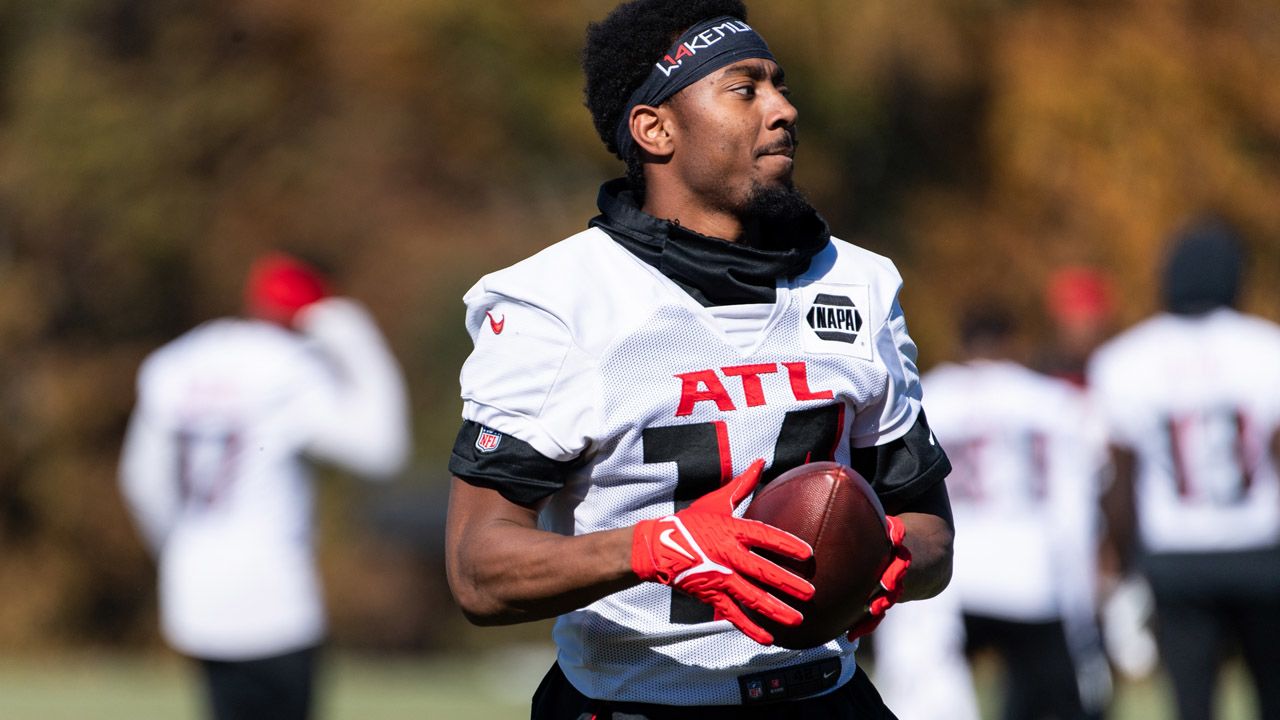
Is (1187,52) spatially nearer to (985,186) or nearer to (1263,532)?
(985,186)

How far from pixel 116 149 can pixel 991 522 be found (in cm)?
1481

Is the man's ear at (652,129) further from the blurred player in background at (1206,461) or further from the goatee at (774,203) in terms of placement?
the blurred player in background at (1206,461)

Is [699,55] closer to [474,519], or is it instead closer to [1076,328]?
[474,519]

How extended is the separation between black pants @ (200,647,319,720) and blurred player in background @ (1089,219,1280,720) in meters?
3.01

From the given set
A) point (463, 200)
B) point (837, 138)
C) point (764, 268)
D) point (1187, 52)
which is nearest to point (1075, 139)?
point (1187, 52)

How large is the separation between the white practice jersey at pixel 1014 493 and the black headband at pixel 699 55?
15.1ft

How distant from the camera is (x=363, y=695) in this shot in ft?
39.6

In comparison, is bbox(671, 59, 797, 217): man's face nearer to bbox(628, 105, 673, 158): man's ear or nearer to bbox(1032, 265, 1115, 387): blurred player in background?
bbox(628, 105, 673, 158): man's ear

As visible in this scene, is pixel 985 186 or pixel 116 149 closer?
pixel 985 186

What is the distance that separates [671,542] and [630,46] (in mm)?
989

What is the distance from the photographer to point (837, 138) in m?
17.1

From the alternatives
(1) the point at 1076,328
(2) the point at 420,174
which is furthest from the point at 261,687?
(2) the point at 420,174

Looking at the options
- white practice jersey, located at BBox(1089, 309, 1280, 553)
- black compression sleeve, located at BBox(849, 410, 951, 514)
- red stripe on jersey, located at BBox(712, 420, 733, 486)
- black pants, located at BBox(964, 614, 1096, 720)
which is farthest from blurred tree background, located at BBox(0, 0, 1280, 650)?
red stripe on jersey, located at BBox(712, 420, 733, 486)

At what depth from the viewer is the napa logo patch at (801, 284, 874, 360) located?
2.96 metres
